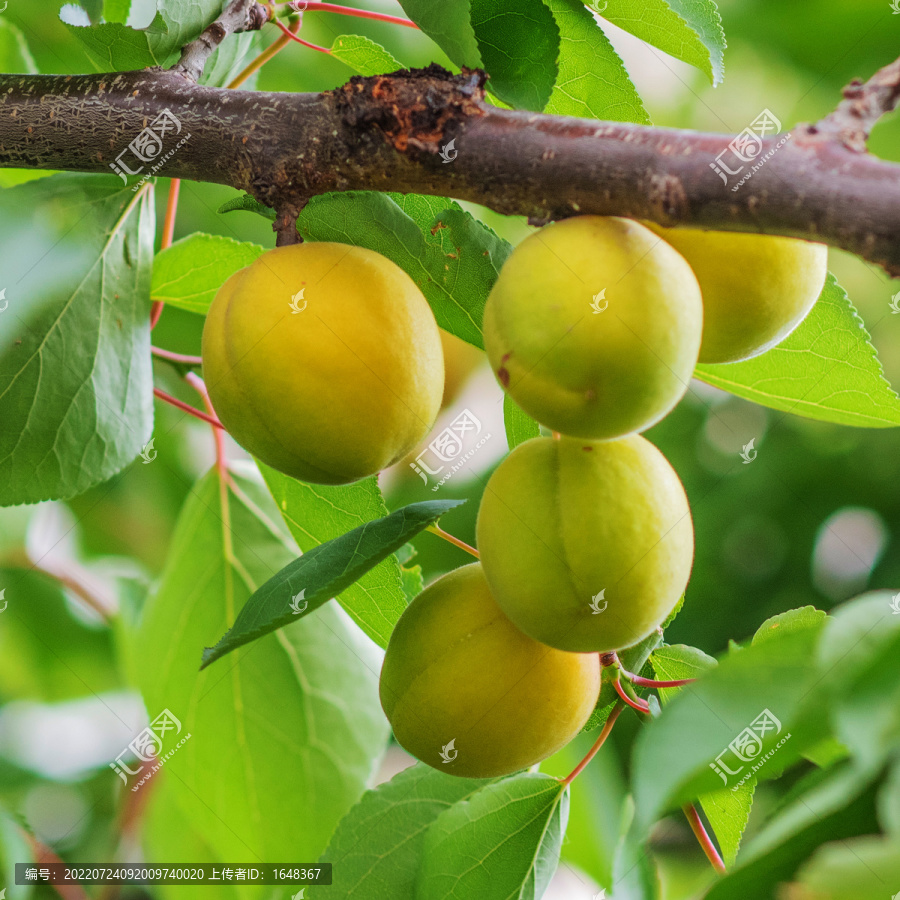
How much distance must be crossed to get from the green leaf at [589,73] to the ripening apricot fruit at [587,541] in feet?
0.99

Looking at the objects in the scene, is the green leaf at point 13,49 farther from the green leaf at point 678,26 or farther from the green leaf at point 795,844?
the green leaf at point 795,844

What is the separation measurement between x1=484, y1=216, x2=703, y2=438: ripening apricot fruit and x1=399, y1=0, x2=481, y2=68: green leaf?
265mm

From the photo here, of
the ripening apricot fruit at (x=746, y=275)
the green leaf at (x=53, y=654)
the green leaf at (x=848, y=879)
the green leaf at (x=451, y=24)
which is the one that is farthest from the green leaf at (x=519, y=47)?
the green leaf at (x=53, y=654)

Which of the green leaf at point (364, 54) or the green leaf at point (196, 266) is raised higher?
the green leaf at point (364, 54)

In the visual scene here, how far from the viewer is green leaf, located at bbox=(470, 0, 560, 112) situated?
63 centimetres

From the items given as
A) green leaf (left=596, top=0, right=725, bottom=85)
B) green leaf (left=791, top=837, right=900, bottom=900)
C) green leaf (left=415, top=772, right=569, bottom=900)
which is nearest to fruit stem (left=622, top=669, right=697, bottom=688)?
green leaf (left=415, top=772, right=569, bottom=900)

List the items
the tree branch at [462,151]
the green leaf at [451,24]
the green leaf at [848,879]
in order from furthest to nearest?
1. the green leaf at [451,24]
2. the tree branch at [462,151]
3. the green leaf at [848,879]

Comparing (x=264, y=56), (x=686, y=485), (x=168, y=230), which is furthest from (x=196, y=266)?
(x=686, y=485)

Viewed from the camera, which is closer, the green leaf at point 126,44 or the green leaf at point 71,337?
the green leaf at point 126,44

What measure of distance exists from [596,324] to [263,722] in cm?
74

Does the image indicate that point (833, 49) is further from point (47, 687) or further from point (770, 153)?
point (47, 687)

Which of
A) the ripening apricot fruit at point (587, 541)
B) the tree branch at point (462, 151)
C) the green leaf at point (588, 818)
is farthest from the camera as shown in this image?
the green leaf at point (588, 818)

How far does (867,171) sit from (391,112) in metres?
0.28

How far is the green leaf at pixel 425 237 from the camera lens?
68 cm
